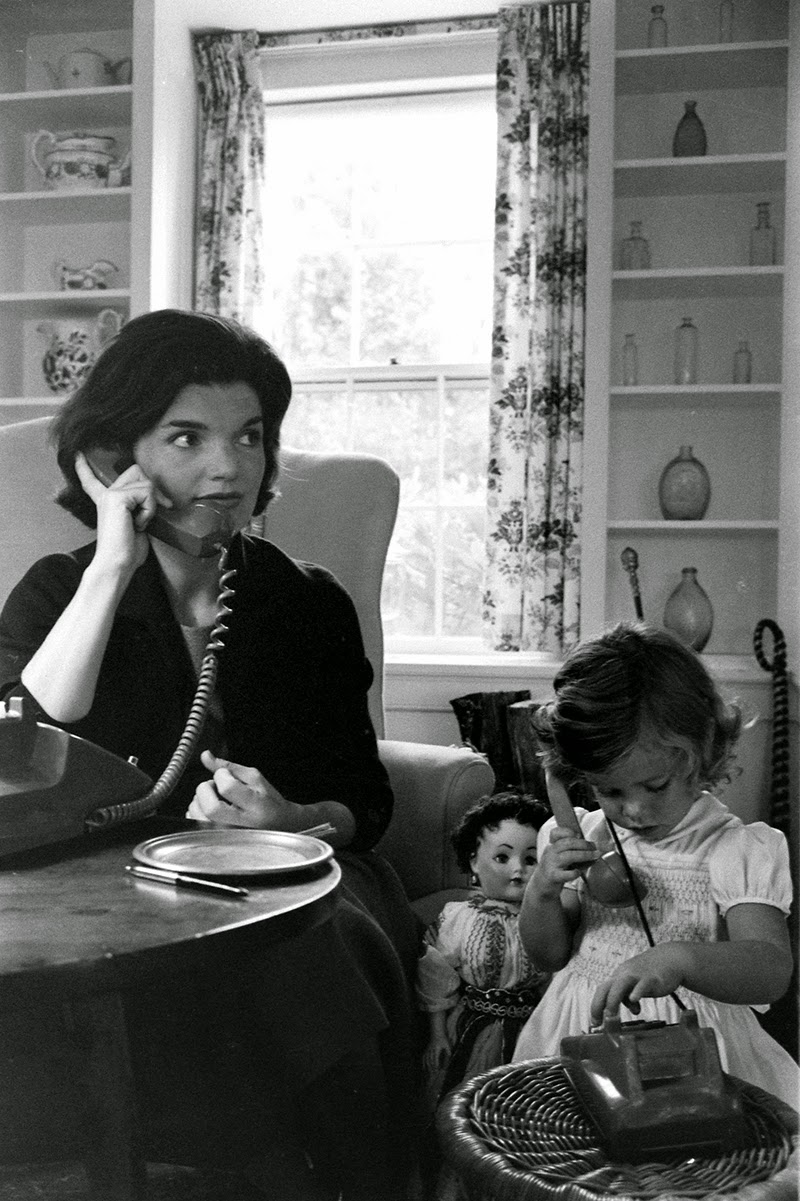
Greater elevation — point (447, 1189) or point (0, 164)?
point (0, 164)

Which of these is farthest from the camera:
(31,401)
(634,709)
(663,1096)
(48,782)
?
(31,401)

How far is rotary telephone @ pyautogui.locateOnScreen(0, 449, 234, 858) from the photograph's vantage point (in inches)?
36.2

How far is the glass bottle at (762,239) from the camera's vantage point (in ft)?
4.10

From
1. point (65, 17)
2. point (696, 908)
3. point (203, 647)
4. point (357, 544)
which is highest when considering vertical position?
point (65, 17)

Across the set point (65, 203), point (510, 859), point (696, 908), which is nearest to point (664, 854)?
point (696, 908)

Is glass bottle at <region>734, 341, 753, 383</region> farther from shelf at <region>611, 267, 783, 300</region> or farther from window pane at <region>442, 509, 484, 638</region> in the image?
window pane at <region>442, 509, 484, 638</region>

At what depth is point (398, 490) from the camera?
138cm

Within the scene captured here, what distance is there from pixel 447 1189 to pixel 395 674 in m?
0.55

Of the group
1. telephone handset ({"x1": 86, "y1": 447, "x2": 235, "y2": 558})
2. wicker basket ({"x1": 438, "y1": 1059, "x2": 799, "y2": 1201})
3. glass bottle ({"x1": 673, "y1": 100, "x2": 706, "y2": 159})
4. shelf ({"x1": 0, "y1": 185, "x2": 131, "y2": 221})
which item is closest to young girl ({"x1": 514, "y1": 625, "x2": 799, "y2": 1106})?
wicker basket ({"x1": 438, "y1": 1059, "x2": 799, "y2": 1201})

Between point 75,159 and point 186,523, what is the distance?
1.56ft

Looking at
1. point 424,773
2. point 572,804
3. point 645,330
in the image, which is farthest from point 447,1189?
point 645,330

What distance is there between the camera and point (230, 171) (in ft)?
4.34

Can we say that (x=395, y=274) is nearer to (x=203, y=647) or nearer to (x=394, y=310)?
(x=394, y=310)

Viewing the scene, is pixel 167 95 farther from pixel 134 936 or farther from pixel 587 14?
pixel 134 936
